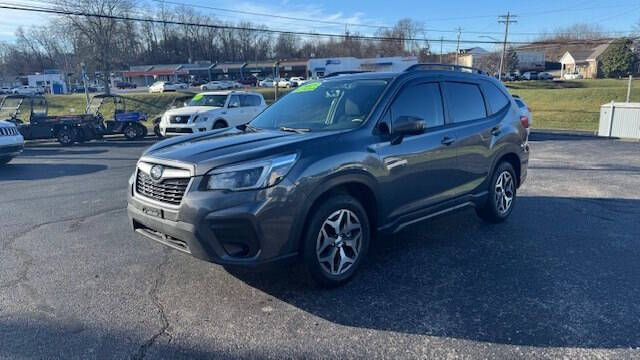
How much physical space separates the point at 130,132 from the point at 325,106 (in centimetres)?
1551

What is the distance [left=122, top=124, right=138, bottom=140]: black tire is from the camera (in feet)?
57.7

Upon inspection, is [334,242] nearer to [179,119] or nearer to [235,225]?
[235,225]

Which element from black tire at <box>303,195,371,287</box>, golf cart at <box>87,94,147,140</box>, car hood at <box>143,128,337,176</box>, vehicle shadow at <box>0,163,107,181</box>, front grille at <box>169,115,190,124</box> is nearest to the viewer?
car hood at <box>143,128,337,176</box>

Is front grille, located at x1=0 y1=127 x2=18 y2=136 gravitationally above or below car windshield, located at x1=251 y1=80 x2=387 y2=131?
below

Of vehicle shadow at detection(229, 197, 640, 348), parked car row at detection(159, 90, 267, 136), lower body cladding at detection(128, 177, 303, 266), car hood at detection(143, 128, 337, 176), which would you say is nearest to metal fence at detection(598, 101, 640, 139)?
vehicle shadow at detection(229, 197, 640, 348)

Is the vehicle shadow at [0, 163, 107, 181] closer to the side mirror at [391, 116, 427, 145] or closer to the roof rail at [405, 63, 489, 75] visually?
the roof rail at [405, 63, 489, 75]

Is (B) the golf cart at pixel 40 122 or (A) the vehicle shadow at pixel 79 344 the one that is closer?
(A) the vehicle shadow at pixel 79 344

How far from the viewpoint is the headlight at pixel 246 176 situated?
315 cm

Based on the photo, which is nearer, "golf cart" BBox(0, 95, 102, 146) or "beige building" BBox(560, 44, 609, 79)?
"golf cart" BBox(0, 95, 102, 146)

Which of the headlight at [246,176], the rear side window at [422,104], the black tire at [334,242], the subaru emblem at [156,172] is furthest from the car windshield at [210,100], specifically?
the headlight at [246,176]

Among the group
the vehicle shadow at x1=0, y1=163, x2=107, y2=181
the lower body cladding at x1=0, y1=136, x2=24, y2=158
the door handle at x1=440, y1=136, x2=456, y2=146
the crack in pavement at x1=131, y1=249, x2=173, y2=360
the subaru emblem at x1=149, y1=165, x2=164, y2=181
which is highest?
the door handle at x1=440, y1=136, x2=456, y2=146

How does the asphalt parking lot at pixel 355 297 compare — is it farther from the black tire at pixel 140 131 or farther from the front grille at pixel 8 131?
the black tire at pixel 140 131

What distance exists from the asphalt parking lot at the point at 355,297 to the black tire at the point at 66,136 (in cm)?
1133

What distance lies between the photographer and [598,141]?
1475 cm
